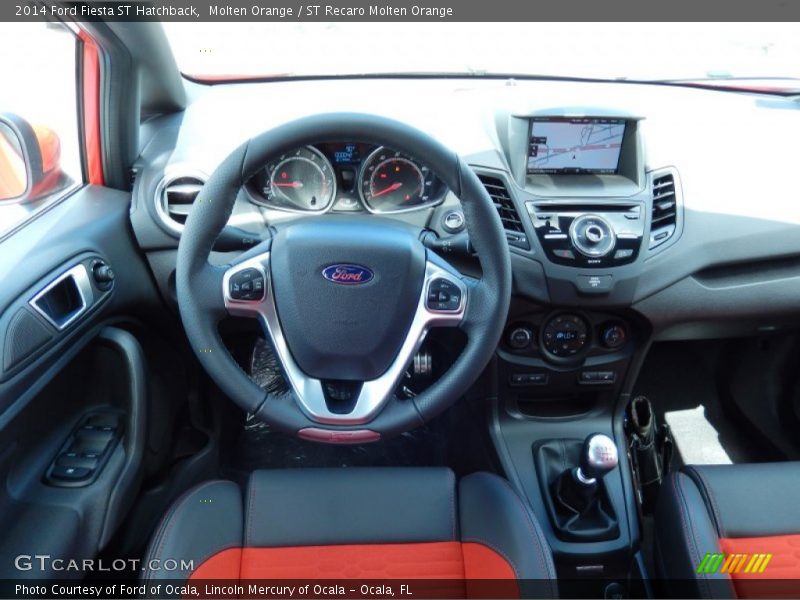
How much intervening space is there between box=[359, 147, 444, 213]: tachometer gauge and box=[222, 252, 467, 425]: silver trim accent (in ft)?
1.44

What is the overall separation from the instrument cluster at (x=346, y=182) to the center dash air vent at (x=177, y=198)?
0.15m

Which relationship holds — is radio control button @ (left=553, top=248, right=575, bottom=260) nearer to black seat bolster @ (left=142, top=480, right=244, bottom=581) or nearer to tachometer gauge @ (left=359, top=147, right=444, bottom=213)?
tachometer gauge @ (left=359, top=147, right=444, bottom=213)

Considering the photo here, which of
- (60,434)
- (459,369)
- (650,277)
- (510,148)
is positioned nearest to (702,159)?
(650,277)

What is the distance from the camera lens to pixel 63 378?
62.4 inches

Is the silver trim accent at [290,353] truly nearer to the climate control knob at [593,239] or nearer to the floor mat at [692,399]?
the climate control knob at [593,239]

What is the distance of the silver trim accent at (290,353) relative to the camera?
129cm

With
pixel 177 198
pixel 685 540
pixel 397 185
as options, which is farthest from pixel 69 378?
pixel 685 540

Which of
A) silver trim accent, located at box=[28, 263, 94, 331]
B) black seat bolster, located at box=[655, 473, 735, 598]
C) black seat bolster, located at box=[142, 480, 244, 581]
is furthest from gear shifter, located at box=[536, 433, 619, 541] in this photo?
silver trim accent, located at box=[28, 263, 94, 331]

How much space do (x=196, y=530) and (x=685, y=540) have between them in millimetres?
1036

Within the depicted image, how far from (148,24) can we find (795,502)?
194 cm

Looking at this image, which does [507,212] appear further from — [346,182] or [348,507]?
[348,507]

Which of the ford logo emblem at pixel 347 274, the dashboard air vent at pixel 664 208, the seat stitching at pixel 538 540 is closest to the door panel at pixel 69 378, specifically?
the ford logo emblem at pixel 347 274

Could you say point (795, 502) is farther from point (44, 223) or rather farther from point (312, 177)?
point (44, 223)

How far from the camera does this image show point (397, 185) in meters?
1.72
